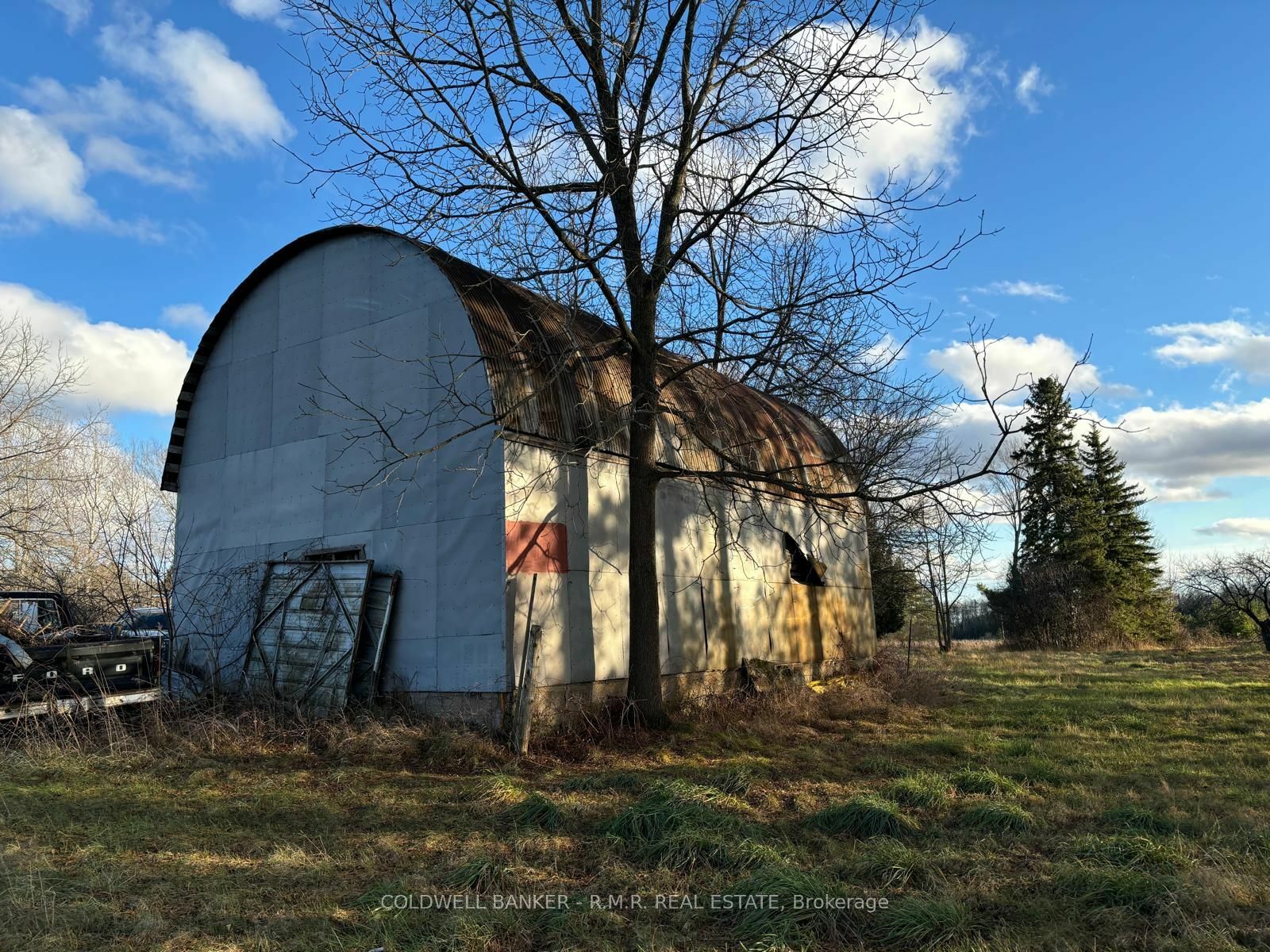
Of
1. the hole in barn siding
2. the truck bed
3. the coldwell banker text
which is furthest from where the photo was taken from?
the hole in barn siding

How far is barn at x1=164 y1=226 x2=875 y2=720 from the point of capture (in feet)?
33.2

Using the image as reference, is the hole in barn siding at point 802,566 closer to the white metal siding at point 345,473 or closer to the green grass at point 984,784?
the white metal siding at point 345,473

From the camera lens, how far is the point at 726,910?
472 centimetres

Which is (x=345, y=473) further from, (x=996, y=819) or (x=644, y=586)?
(x=996, y=819)

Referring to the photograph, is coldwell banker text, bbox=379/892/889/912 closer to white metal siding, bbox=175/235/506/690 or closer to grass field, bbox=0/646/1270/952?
grass field, bbox=0/646/1270/952

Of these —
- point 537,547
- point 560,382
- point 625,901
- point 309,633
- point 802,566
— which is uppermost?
point 560,382

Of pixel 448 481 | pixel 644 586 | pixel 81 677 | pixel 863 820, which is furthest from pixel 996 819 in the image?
pixel 81 677

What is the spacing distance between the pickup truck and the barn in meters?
1.52

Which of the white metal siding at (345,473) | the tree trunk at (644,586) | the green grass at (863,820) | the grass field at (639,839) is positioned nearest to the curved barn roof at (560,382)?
the white metal siding at (345,473)

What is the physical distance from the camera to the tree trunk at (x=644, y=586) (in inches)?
412

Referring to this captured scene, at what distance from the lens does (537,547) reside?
408 inches

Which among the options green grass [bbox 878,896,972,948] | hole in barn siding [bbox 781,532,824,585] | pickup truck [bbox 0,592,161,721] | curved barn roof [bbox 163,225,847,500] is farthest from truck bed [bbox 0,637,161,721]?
hole in barn siding [bbox 781,532,824,585]

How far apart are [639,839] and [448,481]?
5765mm

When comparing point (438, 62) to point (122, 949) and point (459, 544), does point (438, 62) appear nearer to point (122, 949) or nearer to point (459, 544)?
point (459, 544)
